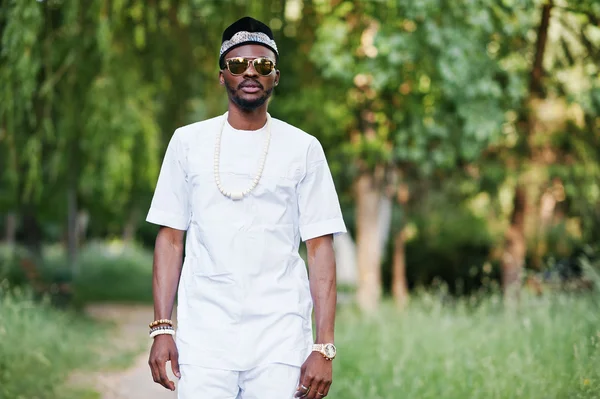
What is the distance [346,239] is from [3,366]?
762 inches

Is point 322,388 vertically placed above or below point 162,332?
below

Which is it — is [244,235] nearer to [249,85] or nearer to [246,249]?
[246,249]

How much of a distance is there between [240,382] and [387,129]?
8.98m

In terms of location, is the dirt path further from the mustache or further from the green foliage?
the mustache

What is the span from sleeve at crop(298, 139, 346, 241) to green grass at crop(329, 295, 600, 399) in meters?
2.40

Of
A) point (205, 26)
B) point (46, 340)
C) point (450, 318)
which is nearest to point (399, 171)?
point (205, 26)

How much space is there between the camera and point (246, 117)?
3.45 meters

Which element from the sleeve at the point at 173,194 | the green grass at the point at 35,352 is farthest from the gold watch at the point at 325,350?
the green grass at the point at 35,352

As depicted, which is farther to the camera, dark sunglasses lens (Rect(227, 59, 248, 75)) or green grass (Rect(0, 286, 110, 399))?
green grass (Rect(0, 286, 110, 399))

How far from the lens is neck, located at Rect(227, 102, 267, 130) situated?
3.44 m

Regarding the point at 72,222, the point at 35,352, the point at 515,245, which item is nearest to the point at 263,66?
the point at 35,352

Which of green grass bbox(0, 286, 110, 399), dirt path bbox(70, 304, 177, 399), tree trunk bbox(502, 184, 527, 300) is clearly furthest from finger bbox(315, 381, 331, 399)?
tree trunk bbox(502, 184, 527, 300)

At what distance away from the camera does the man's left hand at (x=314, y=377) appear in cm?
324

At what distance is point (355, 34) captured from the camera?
11117 mm
